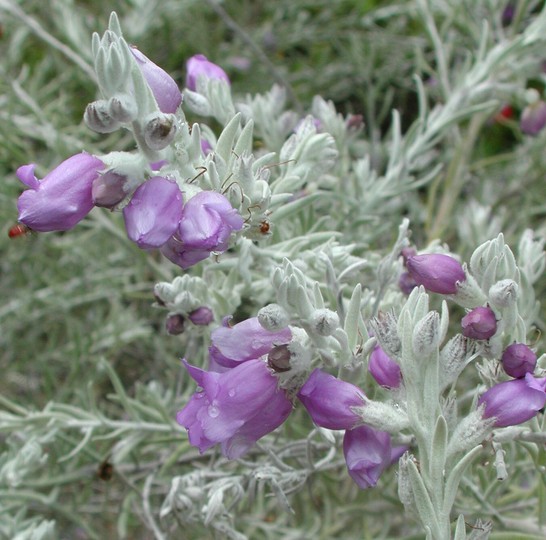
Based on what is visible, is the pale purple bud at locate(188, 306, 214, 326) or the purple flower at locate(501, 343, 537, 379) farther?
the pale purple bud at locate(188, 306, 214, 326)

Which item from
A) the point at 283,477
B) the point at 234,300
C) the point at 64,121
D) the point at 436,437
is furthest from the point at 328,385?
the point at 64,121

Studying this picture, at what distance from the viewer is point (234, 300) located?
1.53 meters

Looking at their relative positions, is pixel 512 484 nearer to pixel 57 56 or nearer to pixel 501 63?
pixel 501 63

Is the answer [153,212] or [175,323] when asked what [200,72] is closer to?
[175,323]

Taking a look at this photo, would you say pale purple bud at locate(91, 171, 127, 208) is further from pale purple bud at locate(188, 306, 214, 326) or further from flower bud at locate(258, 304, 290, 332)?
pale purple bud at locate(188, 306, 214, 326)

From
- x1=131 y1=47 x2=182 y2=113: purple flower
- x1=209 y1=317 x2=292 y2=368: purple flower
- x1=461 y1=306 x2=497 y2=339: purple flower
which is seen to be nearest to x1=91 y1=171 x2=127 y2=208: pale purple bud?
x1=131 y1=47 x2=182 y2=113: purple flower

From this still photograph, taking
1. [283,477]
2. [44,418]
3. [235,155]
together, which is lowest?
[44,418]

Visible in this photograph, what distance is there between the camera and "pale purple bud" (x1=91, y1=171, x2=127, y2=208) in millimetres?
1041

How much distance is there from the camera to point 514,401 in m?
1.07

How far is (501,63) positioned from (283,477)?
132 centimetres

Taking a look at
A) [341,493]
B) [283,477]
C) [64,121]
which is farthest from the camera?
[64,121]

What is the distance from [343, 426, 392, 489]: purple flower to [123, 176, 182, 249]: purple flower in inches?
15.2

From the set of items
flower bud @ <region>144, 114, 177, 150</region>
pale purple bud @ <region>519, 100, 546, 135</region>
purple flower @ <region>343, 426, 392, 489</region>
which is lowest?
pale purple bud @ <region>519, 100, 546, 135</region>

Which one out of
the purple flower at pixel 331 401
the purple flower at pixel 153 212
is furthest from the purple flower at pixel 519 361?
the purple flower at pixel 153 212
